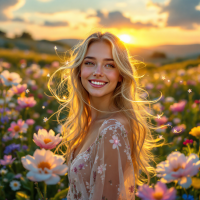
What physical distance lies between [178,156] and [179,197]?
1.16m

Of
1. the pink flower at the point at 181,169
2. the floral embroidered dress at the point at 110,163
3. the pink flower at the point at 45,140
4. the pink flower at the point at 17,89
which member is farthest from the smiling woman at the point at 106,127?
the pink flower at the point at 17,89

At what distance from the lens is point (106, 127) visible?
1.43 m

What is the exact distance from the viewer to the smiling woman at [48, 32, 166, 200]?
137cm

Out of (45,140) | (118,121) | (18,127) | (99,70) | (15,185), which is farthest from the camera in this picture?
(18,127)

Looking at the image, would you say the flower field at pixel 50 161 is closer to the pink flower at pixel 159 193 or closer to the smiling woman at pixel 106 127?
the pink flower at pixel 159 193

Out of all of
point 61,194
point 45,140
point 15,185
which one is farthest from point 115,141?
point 15,185

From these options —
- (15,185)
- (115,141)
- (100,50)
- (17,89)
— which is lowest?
(15,185)

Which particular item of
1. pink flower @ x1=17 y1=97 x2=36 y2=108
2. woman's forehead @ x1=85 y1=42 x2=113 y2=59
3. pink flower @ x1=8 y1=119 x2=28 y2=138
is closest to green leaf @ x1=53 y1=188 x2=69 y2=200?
pink flower @ x1=8 y1=119 x2=28 y2=138

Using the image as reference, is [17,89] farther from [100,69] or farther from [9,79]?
[100,69]

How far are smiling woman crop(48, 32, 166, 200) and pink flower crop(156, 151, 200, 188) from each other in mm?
492

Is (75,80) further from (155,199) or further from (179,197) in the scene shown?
(155,199)

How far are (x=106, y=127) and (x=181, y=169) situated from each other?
0.65 meters

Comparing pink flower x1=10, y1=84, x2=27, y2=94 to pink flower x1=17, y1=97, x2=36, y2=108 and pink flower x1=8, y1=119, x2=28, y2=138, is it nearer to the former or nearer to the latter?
pink flower x1=17, y1=97, x2=36, y2=108

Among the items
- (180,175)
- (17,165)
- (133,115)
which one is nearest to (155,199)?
(180,175)
